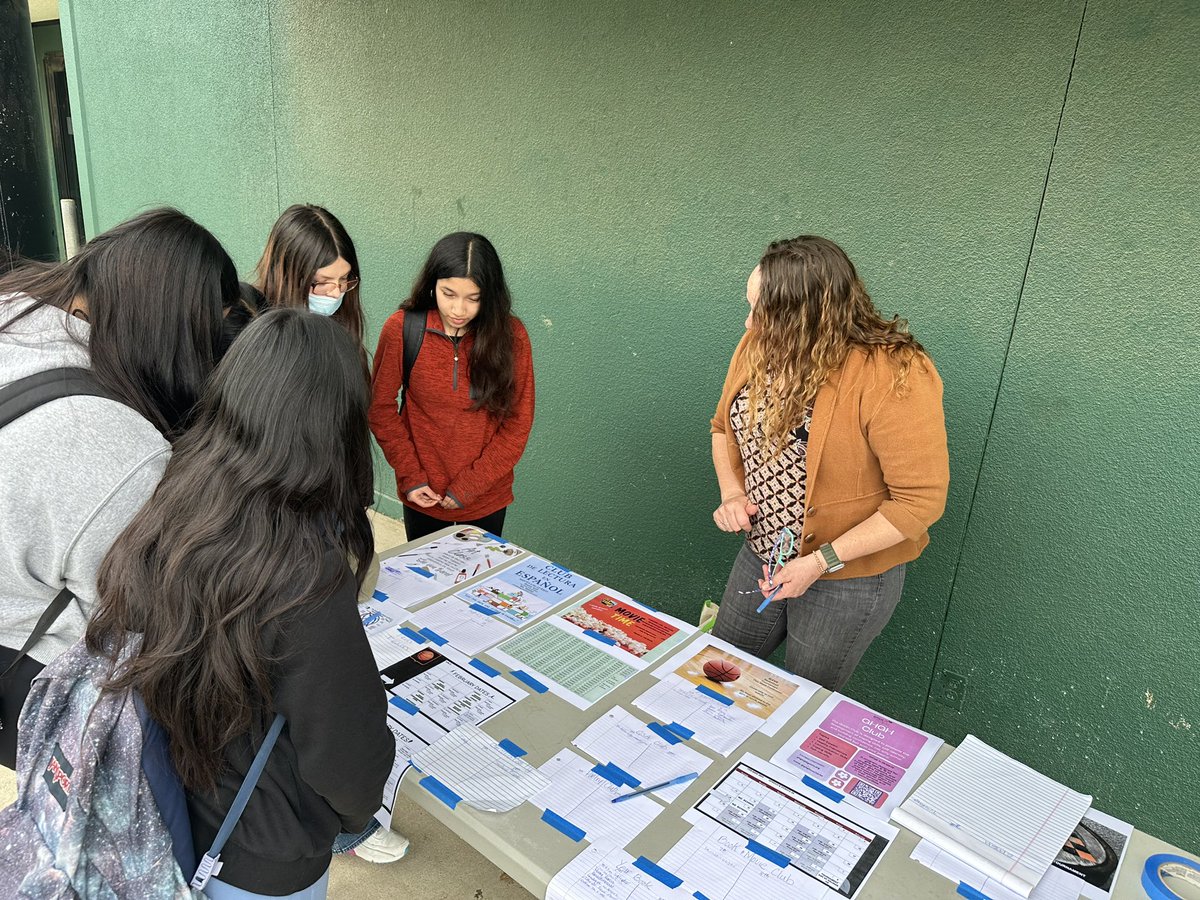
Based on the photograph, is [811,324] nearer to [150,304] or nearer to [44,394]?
[150,304]

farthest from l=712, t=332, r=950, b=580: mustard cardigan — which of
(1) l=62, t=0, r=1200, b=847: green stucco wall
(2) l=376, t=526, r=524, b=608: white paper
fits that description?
(2) l=376, t=526, r=524, b=608: white paper

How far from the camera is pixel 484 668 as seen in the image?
1656 millimetres

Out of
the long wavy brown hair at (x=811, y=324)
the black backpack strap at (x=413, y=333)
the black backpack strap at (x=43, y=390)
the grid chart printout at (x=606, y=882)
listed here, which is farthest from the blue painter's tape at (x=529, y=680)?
the black backpack strap at (x=413, y=333)

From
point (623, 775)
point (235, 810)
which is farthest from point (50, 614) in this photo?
point (623, 775)

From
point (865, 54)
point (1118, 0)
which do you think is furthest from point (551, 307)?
point (1118, 0)

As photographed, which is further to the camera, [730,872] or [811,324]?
[811,324]

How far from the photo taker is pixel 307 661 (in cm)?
99

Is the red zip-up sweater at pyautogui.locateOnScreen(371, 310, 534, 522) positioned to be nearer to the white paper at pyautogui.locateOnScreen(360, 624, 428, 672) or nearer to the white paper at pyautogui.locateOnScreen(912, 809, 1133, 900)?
the white paper at pyautogui.locateOnScreen(360, 624, 428, 672)

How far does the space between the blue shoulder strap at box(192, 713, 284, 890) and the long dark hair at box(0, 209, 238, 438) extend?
53 cm

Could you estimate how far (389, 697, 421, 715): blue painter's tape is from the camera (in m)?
1.51

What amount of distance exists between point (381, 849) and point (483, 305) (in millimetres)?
1553

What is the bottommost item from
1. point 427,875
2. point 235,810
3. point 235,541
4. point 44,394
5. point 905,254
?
point 427,875

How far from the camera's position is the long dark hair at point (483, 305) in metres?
2.20

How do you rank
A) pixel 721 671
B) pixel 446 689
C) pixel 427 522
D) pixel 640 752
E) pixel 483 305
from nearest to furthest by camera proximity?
pixel 640 752 < pixel 446 689 < pixel 721 671 < pixel 483 305 < pixel 427 522
